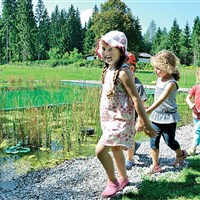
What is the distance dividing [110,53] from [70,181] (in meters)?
1.48

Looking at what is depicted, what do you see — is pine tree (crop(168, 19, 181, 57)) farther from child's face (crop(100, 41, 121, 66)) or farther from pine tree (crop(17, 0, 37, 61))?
child's face (crop(100, 41, 121, 66))

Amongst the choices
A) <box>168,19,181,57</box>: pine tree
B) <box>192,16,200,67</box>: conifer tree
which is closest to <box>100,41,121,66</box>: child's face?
<box>192,16,200,67</box>: conifer tree

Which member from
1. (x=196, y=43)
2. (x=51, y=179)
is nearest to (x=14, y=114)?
(x=51, y=179)

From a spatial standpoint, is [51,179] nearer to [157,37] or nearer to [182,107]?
[182,107]

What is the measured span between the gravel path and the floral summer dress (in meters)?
0.53

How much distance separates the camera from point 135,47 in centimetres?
3659

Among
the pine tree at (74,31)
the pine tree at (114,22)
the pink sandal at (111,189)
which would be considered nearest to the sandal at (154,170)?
the pink sandal at (111,189)

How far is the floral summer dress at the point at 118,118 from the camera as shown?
2576 mm

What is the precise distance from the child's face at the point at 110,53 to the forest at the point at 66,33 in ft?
102

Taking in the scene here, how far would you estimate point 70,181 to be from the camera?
3334 mm

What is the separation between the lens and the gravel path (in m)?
2.96

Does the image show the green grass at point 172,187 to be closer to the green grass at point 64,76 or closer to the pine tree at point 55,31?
the green grass at point 64,76

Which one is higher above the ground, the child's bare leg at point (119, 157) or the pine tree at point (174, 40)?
the pine tree at point (174, 40)

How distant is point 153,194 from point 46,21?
56.2 metres
